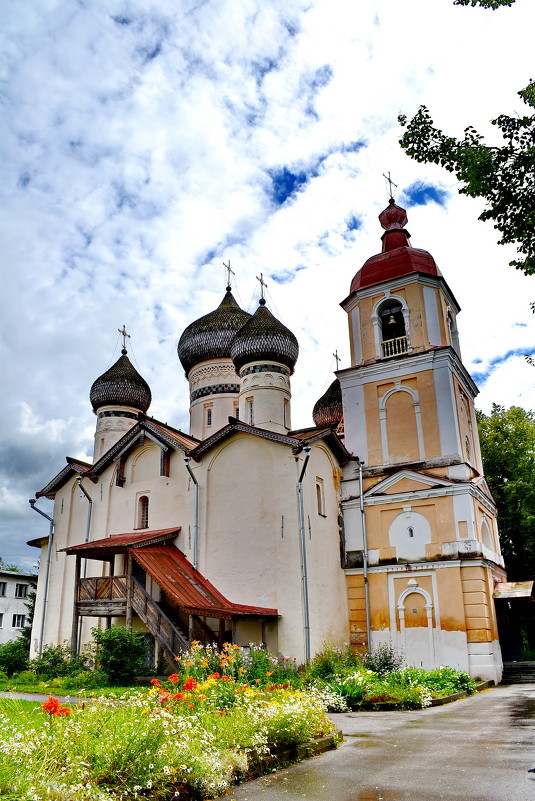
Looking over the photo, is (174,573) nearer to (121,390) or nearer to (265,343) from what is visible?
(265,343)

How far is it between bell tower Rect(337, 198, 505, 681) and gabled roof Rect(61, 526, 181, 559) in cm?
561

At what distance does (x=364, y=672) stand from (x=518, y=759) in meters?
7.03

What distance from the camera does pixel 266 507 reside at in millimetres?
18344

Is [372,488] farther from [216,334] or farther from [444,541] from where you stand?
[216,334]

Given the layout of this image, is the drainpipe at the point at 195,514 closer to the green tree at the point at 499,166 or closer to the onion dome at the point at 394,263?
the onion dome at the point at 394,263

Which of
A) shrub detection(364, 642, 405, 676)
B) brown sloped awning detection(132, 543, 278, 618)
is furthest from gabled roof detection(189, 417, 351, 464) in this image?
shrub detection(364, 642, 405, 676)

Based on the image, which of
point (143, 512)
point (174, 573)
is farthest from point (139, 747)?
point (143, 512)

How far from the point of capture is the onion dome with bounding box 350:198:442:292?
21672 millimetres

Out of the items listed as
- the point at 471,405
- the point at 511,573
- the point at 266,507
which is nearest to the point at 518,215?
the point at 266,507

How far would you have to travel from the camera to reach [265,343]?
74.5 ft

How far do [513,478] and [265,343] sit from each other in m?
12.0

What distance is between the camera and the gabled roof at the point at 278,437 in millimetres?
18375

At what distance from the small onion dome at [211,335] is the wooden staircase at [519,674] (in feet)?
50.5

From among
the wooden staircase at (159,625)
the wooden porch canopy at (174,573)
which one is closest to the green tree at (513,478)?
the wooden porch canopy at (174,573)
